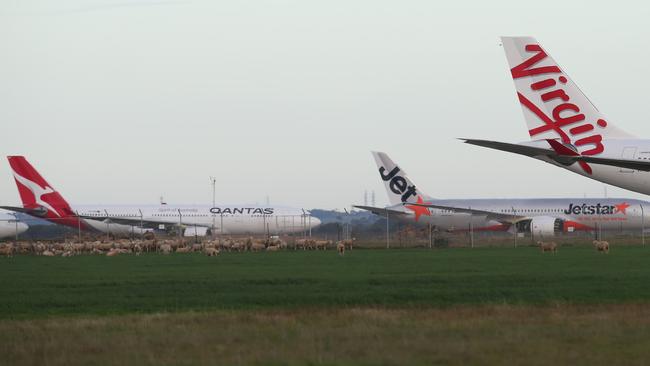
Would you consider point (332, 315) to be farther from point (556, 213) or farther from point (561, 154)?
point (556, 213)

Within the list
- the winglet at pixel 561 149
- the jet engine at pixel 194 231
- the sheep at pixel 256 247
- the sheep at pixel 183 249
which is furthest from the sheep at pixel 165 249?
the jet engine at pixel 194 231

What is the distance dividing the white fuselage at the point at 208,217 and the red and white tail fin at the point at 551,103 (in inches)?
1833

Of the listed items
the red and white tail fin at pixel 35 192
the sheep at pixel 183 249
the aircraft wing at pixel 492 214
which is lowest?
the sheep at pixel 183 249

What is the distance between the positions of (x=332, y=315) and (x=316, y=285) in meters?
7.09

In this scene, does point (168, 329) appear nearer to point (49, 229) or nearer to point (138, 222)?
point (138, 222)

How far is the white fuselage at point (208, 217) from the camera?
83312 millimetres

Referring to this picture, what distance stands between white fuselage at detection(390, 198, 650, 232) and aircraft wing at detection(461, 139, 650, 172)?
129 ft

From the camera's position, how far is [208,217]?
276ft

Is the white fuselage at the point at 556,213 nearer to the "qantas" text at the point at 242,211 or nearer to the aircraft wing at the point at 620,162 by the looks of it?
the "qantas" text at the point at 242,211

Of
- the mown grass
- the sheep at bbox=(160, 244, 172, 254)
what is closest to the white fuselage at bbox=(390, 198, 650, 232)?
the sheep at bbox=(160, 244, 172, 254)

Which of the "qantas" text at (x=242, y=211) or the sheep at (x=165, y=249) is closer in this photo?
the sheep at (x=165, y=249)

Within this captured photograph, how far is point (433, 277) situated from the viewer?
28.2 metres

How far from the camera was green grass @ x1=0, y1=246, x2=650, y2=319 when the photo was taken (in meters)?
21.6

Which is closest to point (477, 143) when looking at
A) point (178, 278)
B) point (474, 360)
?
point (178, 278)
